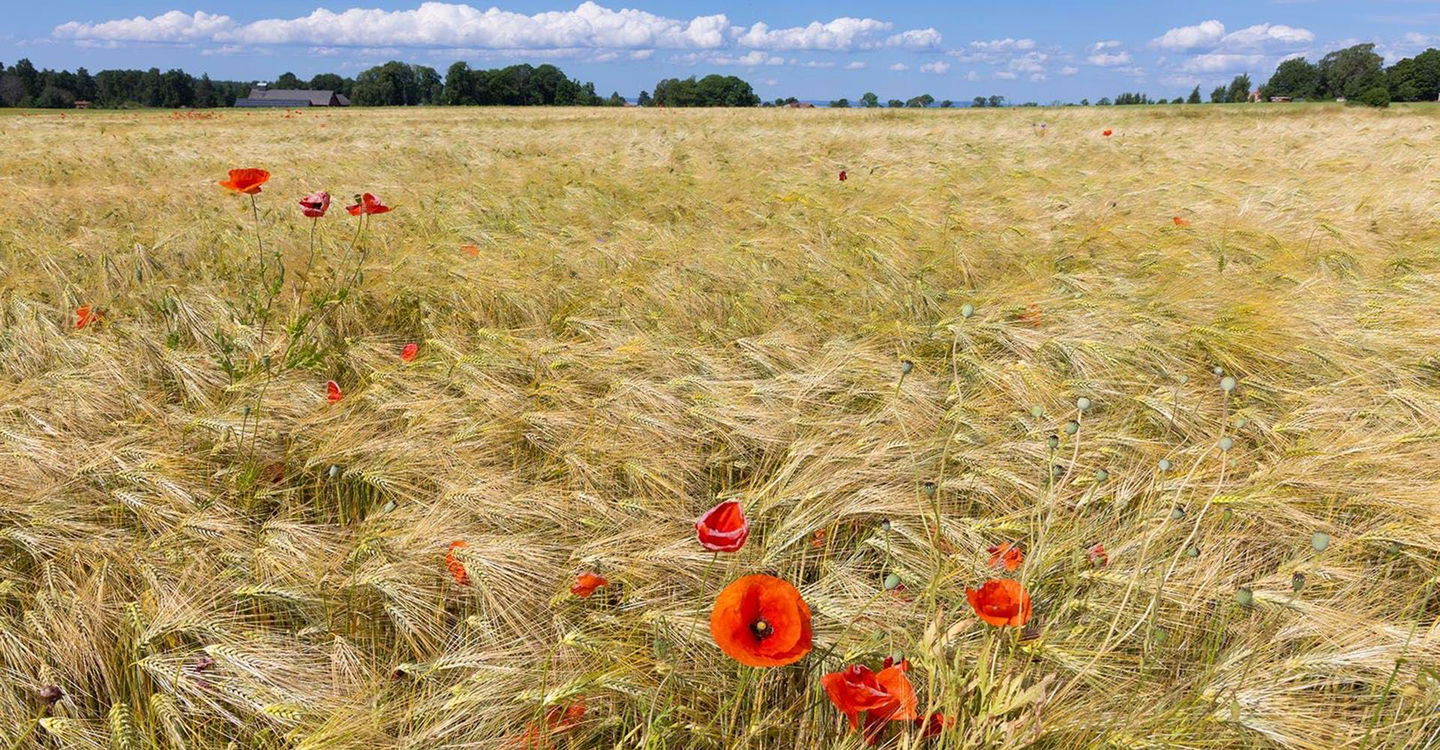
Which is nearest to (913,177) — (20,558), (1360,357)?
(1360,357)

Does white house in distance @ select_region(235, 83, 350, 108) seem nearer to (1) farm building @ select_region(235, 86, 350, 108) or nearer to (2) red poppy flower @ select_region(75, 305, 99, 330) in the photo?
(1) farm building @ select_region(235, 86, 350, 108)

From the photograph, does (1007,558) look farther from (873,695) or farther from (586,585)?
(586,585)

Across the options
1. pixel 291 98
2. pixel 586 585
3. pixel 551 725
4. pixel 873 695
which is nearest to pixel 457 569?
pixel 586 585

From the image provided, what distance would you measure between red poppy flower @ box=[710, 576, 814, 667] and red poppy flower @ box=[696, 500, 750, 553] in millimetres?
106

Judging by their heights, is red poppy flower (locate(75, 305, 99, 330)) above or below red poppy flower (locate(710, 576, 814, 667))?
above

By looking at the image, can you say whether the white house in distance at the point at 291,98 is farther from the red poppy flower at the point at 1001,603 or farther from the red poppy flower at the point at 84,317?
the red poppy flower at the point at 1001,603

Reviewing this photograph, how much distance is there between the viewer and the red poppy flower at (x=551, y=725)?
1031mm

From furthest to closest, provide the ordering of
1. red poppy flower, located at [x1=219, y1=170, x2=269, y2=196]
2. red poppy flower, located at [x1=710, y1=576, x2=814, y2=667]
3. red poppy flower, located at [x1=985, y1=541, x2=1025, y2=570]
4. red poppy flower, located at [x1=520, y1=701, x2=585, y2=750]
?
red poppy flower, located at [x1=219, y1=170, x2=269, y2=196], red poppy flower, located at [x1=985, y1=541, x2=1025, y2=570], red poppy flower, located at [x1=520, y1=701, x2=585, y2=750], red poppy flower, located at [x1=710, y1=576, x2=814, y2=667]

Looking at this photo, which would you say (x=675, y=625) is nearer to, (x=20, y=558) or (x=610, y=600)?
(x=610, y=600)

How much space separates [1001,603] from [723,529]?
39cm

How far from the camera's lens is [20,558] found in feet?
4.41

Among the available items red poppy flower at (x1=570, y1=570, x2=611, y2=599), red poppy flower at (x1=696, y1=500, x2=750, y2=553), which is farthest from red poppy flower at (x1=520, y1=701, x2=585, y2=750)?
red poppy flower at (x1=696, y1=500, x2=750, y2=553)

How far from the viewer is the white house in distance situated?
74188 mm

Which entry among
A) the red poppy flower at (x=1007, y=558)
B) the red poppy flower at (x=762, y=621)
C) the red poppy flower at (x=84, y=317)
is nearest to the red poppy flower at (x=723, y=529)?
the red poppy flower at (x=762, y=621)
